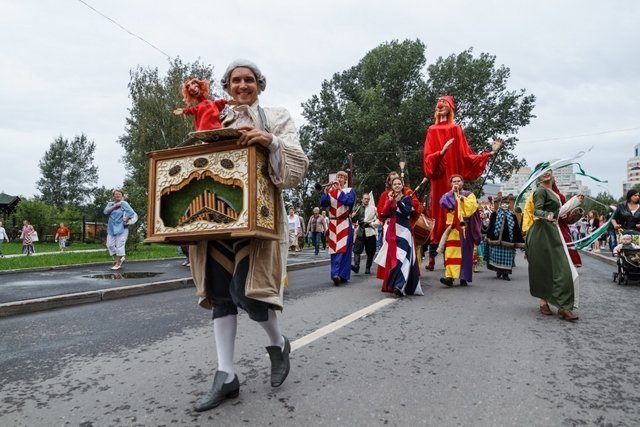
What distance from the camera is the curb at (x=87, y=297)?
597cm

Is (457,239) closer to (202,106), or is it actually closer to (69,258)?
(202,106)

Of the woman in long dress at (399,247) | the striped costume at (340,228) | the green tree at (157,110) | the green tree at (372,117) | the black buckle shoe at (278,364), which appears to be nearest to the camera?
the black buckle shoe at (278,364)

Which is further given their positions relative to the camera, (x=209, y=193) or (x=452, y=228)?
(x=452, y=228)

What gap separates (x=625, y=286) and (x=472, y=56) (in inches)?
1394

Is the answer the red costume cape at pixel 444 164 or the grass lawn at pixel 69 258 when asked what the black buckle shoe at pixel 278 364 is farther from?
the grass lawn at pixel 69 258

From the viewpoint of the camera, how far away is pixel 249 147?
2543mm

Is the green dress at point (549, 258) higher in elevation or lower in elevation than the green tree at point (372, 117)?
lower

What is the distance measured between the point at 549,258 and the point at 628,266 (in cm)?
460

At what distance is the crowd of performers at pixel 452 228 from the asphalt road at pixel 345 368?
0.64 m

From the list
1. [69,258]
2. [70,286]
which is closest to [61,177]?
[69,258]

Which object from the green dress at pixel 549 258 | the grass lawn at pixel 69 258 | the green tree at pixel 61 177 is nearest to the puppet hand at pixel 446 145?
the green dress at pixel 549 258

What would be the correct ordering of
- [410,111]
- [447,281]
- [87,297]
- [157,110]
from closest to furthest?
[87,297]
[447,281]
[157,110]
[410,111]

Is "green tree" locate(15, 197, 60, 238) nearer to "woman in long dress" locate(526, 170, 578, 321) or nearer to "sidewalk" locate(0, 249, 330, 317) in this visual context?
"sidewalk" locate(0, 249, 330, 317)

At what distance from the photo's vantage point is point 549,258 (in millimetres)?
5414
